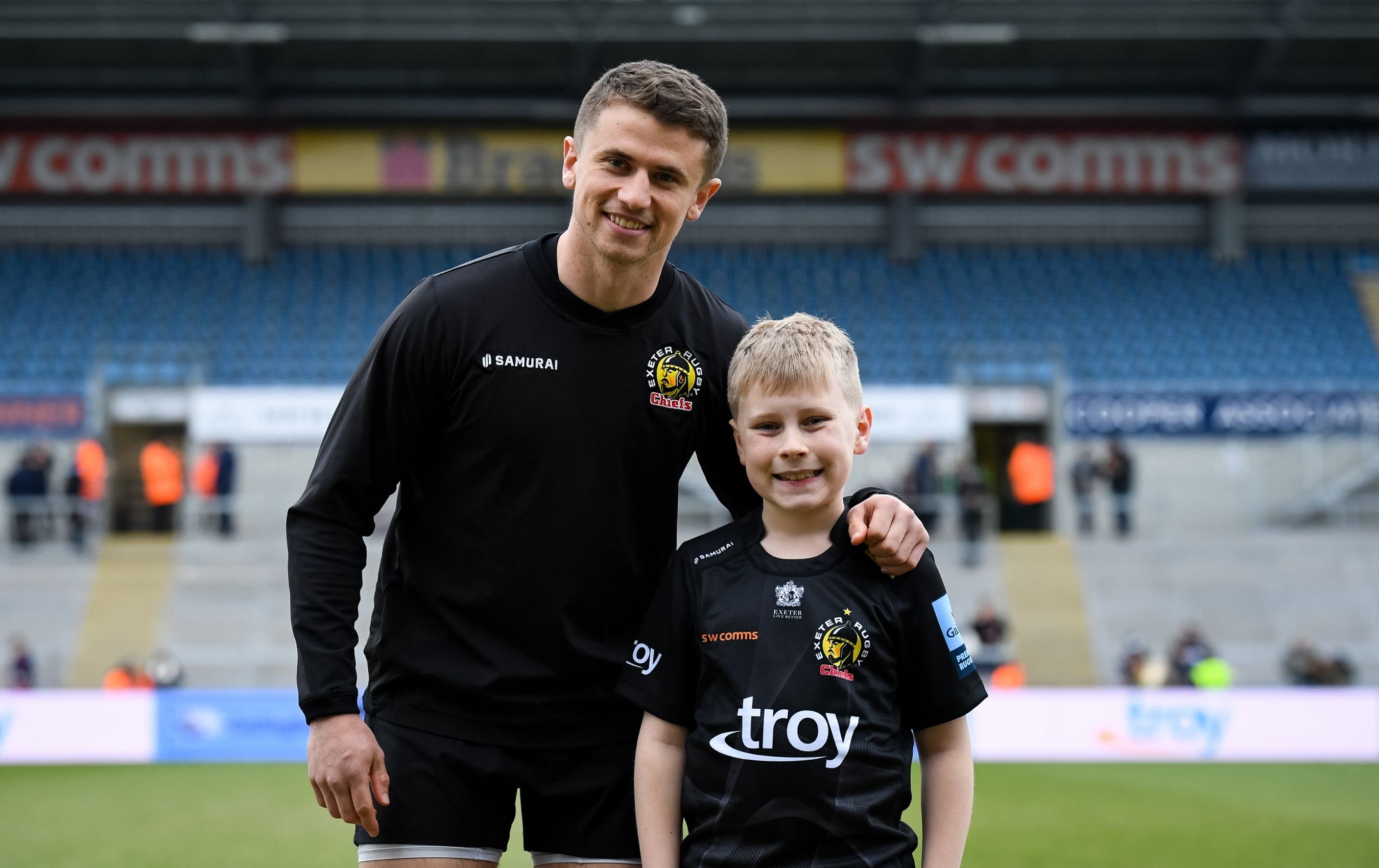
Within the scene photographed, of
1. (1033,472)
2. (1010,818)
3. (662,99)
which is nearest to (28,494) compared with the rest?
(1033,472)

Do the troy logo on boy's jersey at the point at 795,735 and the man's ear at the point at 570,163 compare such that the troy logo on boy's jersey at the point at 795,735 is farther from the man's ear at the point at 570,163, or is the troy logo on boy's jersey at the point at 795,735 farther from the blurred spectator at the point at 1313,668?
the blurred spectator at the point at 1313,668

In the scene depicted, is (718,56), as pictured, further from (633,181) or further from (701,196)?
(633,181)

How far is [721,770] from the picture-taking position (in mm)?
2566

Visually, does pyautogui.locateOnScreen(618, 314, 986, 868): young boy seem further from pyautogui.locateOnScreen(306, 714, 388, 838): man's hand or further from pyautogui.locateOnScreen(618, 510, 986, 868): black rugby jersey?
pyautogui.locateOnScreen(306, 714, 388, 838): man's hand

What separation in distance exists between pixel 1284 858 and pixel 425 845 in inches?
281

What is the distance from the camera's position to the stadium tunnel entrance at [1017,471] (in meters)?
19.0

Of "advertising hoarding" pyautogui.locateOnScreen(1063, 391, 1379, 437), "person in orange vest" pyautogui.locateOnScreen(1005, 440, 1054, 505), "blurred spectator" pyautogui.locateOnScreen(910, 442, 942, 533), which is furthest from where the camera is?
"advertising hoarding" pyautogui.locateOnScreen(1063, 391, 1379, 437)

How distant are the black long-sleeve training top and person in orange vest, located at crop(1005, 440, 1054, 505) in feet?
54.4

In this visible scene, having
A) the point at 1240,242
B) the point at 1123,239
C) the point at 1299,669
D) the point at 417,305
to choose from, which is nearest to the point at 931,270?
the point at 1123,239

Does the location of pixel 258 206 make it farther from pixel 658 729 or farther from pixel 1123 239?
pixel 658 729

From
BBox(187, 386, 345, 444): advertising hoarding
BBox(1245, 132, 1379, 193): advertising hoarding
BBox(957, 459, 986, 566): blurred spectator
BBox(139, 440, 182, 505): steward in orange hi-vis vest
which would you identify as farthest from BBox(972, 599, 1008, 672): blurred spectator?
BBox(1245, 132, 1379, 193): advertising hoarding

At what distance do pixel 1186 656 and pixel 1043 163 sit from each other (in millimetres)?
13674

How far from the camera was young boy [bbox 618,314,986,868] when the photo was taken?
2.53m

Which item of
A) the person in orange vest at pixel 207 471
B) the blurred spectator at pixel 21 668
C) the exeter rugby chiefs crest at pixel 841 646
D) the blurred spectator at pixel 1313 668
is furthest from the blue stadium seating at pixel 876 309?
the exeter rugby chiefs crest at pixel 841 646
